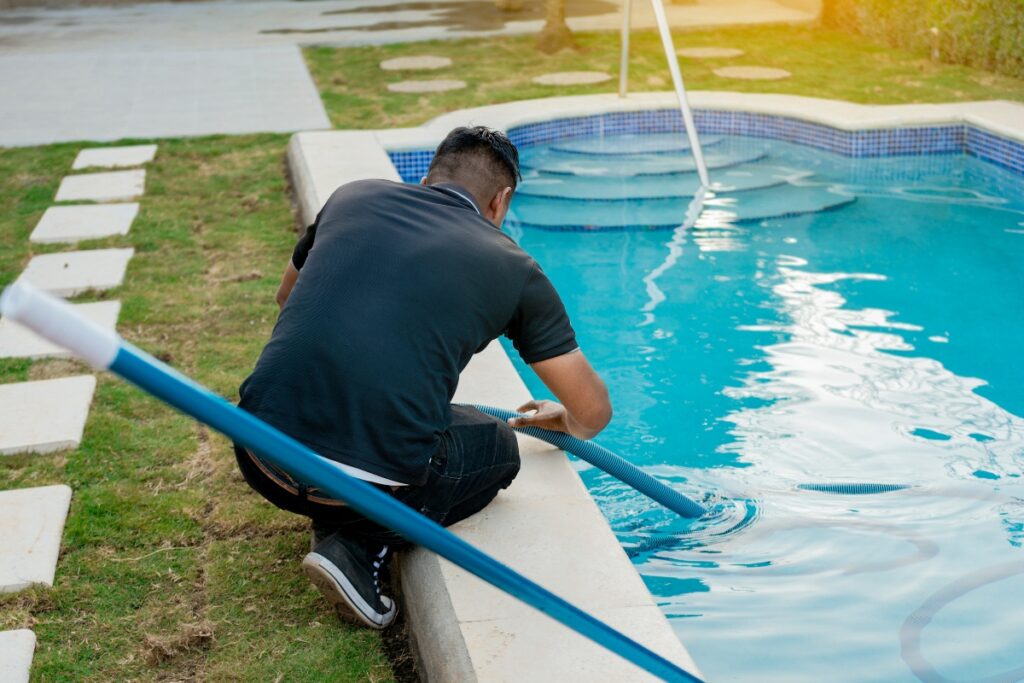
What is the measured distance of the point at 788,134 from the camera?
340 inches

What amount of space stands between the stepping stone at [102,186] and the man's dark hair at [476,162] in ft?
14.6

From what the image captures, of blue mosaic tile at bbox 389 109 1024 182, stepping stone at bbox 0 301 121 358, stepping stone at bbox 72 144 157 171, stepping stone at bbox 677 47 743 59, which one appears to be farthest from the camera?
stepping stone at bbox 677 47 743 59

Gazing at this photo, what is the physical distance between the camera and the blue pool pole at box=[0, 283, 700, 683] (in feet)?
4.03

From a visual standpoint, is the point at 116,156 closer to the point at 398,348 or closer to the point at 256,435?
the point at 398,348

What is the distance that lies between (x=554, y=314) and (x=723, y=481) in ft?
5.72

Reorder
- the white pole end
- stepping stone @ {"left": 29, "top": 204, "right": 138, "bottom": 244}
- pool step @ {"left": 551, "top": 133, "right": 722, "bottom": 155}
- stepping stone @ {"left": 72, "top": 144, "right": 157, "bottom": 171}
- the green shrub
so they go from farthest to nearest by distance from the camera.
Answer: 1. the green shrub
2. pool step @ {"left": 551, "top": 133, "right": 722, "bottom": 155}
3. stepping stone @ {"left": 72, "top": 144, "right": 157, "bottom": 171}
4. stepping stone @ {"left": 29, "top": 204, "right": 138, "bottom": 244}
5. the white pole end

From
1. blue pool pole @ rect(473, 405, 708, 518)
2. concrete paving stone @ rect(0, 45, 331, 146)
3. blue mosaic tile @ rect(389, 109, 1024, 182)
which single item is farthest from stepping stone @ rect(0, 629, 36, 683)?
concrete paving stone @ rect(0, 45, 331, 146)

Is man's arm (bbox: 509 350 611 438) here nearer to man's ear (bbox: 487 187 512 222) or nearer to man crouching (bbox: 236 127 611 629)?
man crouching (bbox: 236 127 611 629)

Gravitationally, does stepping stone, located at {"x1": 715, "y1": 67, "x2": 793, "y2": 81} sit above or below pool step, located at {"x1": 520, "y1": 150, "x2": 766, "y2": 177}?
above

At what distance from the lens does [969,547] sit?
12.5ft

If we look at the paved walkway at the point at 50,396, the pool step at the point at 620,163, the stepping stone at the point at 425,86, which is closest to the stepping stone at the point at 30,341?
the paved walkway at the point at 50,396

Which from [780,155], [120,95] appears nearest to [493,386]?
[780,155]

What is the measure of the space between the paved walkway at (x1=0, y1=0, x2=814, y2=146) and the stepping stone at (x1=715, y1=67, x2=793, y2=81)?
8.85ft

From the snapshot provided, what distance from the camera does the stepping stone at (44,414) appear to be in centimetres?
370
